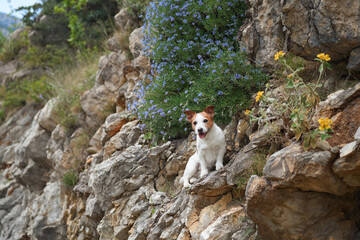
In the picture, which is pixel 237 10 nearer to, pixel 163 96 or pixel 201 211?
pixel 163 96

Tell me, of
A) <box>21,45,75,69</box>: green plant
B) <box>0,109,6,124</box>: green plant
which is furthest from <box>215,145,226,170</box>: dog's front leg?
<box>0,109,6,124</box>: green plant

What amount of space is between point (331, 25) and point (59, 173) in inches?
280

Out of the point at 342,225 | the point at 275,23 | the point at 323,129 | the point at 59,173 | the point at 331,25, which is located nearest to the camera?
the point at 323,129

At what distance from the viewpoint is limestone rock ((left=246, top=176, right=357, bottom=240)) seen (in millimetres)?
3861

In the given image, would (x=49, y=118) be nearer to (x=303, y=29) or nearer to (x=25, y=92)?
(x=25, y=92)

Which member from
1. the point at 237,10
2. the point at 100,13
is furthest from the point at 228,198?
the point at 100,13

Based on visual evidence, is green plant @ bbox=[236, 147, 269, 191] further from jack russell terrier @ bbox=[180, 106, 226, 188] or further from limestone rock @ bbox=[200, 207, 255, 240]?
jack russell terrier @ bbox=[180, 106, 226, 188]

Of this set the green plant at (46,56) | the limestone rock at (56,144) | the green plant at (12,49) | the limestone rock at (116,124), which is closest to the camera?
the limestone rock at (116,124)

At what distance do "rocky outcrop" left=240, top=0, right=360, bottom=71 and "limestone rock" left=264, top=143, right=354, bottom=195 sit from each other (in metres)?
1.73

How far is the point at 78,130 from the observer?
31.4 ft

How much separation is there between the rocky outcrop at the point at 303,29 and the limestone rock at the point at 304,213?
1862mm

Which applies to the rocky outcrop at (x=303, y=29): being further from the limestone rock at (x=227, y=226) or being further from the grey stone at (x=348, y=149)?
the limestone rock at (x=227, y=226)

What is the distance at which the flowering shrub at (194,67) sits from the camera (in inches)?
233

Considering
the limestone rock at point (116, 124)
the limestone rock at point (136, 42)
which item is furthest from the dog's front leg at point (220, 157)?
the limestone rock at point (136, 42)
